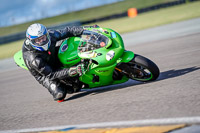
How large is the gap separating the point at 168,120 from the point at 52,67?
3.10 meters

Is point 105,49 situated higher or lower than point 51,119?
higher

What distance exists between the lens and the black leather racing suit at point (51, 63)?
19.3 feet

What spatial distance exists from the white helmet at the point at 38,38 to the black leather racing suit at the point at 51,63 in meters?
0.17

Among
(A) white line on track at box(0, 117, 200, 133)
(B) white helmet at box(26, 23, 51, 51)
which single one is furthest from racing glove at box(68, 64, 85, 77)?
(A) white line on track at box(0, 117, 200, 133)

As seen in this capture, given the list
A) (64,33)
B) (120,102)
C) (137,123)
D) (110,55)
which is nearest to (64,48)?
(64,33)

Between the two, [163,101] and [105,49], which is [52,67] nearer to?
[105,49]

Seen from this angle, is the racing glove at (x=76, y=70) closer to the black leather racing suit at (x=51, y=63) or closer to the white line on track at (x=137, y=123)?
the black leather racing suit at (x=51, y=63)

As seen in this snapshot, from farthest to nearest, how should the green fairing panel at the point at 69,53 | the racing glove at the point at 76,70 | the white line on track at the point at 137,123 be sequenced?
the green fairing panel at the point at 69,53 → the racing glove at the point at 76,70 → the white line on track at the point at 137,123

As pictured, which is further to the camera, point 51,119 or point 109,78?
point 109,78

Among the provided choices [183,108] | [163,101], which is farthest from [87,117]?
[183,108]

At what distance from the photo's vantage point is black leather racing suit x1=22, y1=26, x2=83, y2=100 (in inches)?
232

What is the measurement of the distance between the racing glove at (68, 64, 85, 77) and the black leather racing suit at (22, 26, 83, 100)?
4.2 inches

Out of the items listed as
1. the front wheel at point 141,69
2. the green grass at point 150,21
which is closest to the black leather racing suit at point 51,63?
the front wheel at point 141,69

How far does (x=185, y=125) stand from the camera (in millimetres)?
3477
